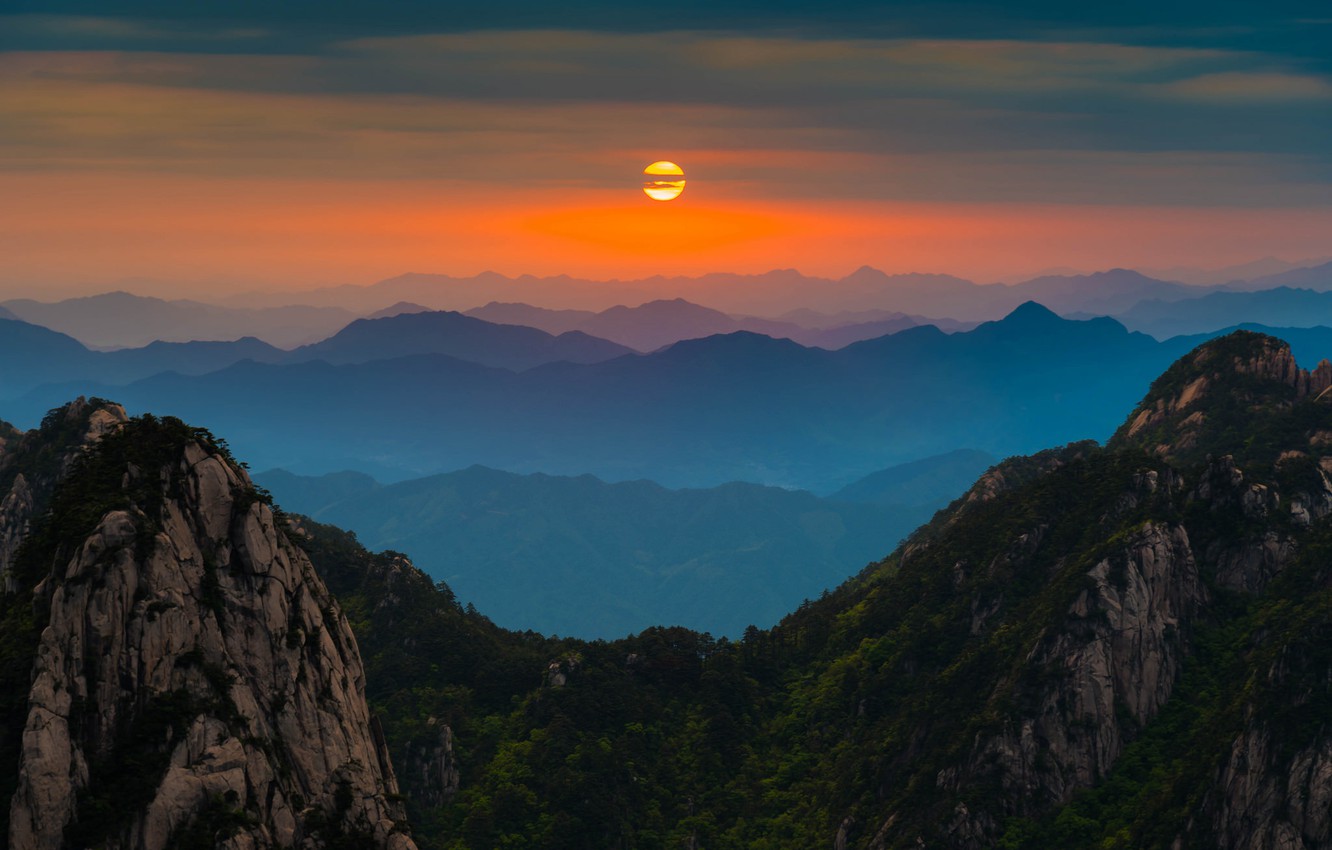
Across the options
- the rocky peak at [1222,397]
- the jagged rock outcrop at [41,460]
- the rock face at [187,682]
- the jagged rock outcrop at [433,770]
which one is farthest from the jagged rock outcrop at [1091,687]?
the jagged rock outcrop at [41,460]

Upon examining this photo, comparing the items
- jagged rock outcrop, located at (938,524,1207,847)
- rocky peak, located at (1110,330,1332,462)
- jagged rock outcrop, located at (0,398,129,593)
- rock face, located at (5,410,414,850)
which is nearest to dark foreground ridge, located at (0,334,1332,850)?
jagged rock outcrop, located at (938,524,1207,847)

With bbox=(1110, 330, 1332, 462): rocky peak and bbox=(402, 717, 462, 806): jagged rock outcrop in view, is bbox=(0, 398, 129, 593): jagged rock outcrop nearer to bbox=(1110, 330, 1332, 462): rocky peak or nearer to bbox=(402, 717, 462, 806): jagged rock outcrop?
bbox=(402, 717, 462, 806): jagged rock outcrop

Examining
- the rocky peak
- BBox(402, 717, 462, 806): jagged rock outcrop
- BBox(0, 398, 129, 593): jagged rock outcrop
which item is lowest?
BBox(402, 717, 462, 806): jagged rock outcrop

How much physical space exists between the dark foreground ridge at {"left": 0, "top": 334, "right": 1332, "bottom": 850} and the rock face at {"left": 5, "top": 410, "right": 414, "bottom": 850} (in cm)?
32

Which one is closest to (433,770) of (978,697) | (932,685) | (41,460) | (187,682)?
(932,685)

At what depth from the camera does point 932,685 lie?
11031 centimetres

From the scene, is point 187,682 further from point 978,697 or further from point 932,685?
point 932,685

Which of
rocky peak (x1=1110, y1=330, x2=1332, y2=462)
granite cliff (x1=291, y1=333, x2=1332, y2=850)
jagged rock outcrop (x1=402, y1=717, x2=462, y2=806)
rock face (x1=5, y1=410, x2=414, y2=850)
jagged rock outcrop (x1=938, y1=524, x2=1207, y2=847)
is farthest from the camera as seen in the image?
rocky peak (x1=1110, y1=330, x2=1332, y2=462)

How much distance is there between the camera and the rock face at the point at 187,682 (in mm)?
52969

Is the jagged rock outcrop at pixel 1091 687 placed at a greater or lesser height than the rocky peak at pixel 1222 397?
lesser

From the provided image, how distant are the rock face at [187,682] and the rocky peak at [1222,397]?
3640 inches

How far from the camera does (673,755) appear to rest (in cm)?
11469

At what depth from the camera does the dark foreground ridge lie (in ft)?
285

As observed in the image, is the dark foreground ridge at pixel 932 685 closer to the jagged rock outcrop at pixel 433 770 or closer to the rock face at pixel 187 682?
the jagged rock outcrop at pixel 433 770
